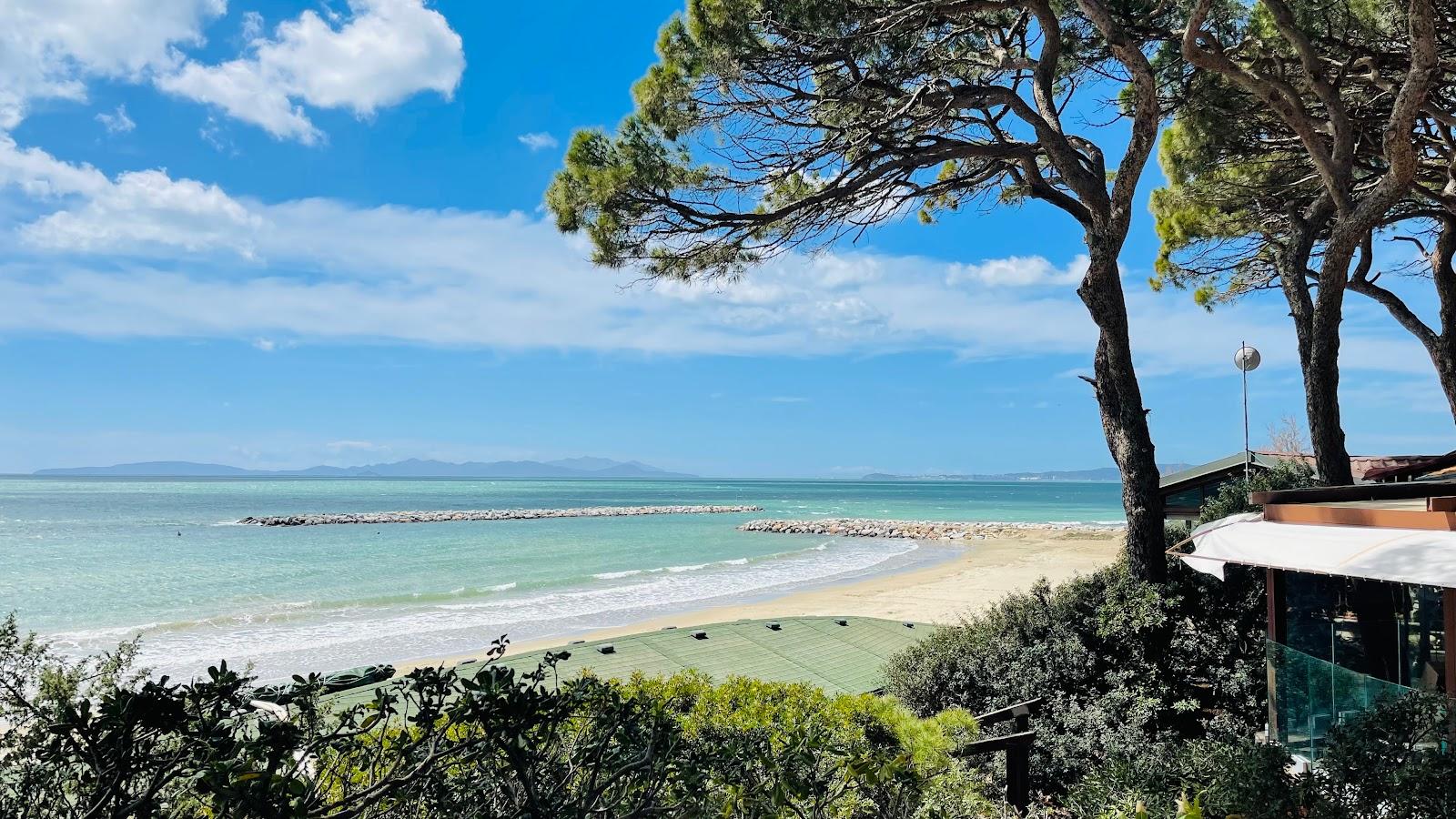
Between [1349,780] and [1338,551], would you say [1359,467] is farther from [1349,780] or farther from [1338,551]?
[1349,780]

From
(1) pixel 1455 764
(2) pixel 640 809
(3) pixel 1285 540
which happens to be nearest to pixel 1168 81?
(3) pixel 1285 540

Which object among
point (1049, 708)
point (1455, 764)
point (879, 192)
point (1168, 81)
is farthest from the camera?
point (1168, 81)

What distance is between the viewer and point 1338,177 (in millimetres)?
7250

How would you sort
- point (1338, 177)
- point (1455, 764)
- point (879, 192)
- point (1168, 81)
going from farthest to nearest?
point (1168, 81), point (879, 192), point (1338, 177), point (1455, 764)

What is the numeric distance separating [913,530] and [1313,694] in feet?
124

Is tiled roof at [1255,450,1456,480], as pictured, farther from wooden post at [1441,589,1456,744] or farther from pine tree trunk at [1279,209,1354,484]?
wooden post at [1441,589,1456,744]

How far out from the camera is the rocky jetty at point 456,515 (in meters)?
→ 48.3

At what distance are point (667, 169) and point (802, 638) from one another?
4.86 m

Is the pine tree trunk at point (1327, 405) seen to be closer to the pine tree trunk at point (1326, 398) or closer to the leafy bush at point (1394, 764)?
the pine tree trunk at point (1326, 398)

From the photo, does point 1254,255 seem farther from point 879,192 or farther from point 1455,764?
point 1455,764

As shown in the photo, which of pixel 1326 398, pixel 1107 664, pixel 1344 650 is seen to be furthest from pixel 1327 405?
pixel 1344 650

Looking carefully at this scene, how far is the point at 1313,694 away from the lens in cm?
442

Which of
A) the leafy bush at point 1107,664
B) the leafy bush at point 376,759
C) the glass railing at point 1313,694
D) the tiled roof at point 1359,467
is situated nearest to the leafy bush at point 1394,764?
the glass railing at point 1313,694

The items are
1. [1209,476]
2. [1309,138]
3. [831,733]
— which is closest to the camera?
[831,733]
